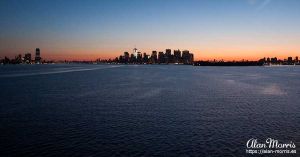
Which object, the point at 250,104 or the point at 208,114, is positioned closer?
the point at 208,114

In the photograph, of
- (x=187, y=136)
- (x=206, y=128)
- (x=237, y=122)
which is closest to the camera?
(x=187, y=136)

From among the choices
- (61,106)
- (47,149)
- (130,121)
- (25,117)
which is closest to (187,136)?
(130,121)

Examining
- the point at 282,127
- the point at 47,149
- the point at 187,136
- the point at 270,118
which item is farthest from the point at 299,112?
the point at 47,149

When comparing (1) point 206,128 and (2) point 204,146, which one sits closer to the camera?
(2) point 204,146

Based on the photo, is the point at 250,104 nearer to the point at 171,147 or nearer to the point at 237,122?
the point at 237,122

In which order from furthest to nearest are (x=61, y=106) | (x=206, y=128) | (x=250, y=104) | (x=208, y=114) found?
(x=250, y=104) → (x=61, y=106) → (x=208, y=114) → (x=206, y=128)

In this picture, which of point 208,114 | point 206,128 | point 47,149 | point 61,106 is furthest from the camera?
point 61,106

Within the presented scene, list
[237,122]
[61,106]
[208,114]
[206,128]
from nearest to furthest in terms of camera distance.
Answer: [206,128] → [237,122] → [208,114] → [61,106]

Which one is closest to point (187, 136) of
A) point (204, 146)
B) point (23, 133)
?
point (204, 146)

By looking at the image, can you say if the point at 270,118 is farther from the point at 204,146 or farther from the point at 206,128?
the point at 204,146
